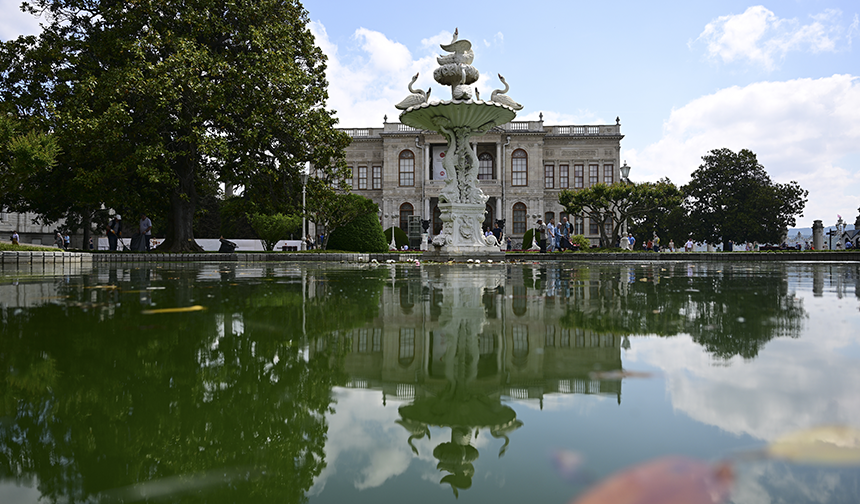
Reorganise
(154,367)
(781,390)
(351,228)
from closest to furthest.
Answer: (781,390), (154,367), (351,228)

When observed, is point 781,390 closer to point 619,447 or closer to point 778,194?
point 619,447

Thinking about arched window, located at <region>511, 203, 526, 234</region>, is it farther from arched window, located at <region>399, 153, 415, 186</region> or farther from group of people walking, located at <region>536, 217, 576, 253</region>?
group of people walking, located at <region>536, 217, 576, 253</region>

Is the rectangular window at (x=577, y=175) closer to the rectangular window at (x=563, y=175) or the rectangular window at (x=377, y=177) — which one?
the rectangular window at (x=563, y=175)

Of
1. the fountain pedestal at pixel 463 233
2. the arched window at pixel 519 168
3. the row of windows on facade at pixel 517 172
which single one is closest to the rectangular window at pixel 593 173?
the row of windows on facade at pixel 517 172

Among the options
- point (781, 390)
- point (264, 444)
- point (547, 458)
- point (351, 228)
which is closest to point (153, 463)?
point (264, 444)

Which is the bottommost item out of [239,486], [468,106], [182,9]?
[239,486]

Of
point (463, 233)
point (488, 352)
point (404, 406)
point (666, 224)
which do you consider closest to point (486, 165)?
point (666, 224)

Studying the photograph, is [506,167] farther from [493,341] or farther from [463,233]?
[493,341]

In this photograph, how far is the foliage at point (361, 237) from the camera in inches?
627

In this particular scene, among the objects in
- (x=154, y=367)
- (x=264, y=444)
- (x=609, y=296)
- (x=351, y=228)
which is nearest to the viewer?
(x=264, y=444)

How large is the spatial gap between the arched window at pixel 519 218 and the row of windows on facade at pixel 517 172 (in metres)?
1.83

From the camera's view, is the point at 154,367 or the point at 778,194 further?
the point at 778,194

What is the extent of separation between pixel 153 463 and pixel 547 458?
1.97 feet

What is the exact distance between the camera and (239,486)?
706mm
